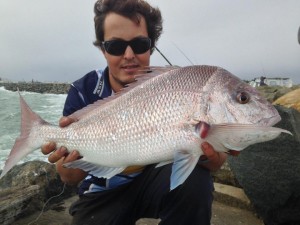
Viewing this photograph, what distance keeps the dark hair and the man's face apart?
0.29 ft

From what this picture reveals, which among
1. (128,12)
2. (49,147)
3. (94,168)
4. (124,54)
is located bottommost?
(94,168)

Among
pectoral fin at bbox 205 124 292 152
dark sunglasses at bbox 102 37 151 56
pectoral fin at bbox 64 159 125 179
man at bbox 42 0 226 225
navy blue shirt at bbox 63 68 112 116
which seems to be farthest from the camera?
navy blue shirt at bbox 63 68 112 116

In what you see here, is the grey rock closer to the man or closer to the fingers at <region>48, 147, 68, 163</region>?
the man

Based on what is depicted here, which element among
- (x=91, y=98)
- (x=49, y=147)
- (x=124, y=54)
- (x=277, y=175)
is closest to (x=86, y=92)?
(x=91, y=98)

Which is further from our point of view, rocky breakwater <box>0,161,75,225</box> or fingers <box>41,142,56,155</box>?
rocky breakwater <box>0,161,75,225</box>

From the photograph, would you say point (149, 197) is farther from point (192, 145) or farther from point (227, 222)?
point (227, 222)

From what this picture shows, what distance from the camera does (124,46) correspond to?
3.46m

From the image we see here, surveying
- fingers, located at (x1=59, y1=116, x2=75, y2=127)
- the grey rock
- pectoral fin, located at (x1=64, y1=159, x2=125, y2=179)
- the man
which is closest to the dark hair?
the man

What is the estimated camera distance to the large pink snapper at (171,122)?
244 centimetres

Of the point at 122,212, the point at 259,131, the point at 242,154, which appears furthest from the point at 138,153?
the point at 242,154

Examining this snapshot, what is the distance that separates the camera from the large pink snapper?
2.44 m

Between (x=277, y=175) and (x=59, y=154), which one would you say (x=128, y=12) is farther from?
(x=277, y=175)

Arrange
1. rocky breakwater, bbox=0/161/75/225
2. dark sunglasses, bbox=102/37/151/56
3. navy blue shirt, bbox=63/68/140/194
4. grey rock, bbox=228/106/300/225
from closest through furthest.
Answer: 1. dark sunglasses, bbox=102/37/151/56
2. navy blue shirt, bbox=63/68/140/194
3. grey rock, bbox=228/106/300/225
4. rocky breakwater, bbox=0/161/75/225

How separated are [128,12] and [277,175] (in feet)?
8.59
